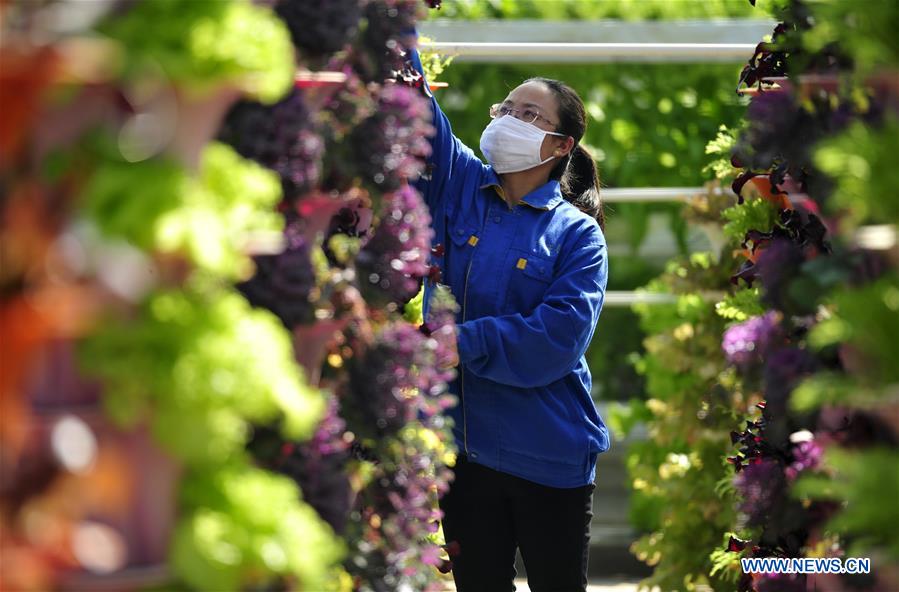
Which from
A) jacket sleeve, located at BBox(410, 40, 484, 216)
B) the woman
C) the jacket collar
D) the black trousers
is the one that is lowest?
the black trousers

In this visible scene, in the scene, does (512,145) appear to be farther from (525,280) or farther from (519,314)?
(519,314)

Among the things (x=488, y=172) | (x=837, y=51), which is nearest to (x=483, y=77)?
(x=488, y=172)

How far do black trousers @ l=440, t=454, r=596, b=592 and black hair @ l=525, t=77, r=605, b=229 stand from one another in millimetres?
797

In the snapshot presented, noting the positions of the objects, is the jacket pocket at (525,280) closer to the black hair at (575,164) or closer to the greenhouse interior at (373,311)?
the greenhouse interior at (373,311)

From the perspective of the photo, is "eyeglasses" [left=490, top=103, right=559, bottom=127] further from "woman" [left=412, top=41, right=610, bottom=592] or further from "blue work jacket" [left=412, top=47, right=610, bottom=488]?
"blue work jacket" [left=412, top=47, right=610, bottom=488]

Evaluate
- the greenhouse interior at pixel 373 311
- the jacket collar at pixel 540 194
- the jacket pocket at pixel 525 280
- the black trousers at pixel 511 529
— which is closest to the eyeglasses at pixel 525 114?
the greenhouse interior at pixel 373 311

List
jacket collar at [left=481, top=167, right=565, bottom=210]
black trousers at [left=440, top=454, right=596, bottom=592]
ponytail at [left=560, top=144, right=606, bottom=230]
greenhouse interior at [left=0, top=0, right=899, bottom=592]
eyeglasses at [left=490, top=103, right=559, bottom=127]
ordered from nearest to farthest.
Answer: greenhouse interior at [left=0, top=0, right=899, bottom=592] < black trousers at [left=440, top=454, right=596, bottom=592] < jacket collar at [left=481, top=167, right=565, bottom=210] < eyeglasses at [left=490, top=103, right=559, bottom=127] < ponytail at [left=560, top=144, right=606, bottom=230]

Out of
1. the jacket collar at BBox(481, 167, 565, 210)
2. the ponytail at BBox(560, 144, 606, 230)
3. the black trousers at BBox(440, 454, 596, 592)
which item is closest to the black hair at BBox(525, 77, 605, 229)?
the ponytail at BBox(560, 144, 606, 230)

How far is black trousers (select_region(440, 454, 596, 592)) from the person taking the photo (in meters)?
3.22

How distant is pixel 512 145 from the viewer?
338cm

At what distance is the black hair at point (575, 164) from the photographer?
11.5 ft

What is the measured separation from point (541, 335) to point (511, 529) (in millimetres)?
528

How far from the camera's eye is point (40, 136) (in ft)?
4.54

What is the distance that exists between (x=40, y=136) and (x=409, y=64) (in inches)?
53.9
